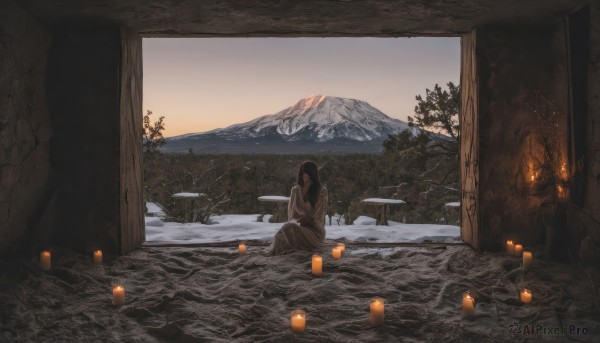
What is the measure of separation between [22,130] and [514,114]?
5.26 m

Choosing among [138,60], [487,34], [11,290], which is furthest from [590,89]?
[11,290]

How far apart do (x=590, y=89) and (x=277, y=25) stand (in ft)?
10.8

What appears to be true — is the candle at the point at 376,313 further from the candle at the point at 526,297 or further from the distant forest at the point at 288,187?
the distant forest at the point at 288,187

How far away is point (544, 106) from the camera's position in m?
4.81

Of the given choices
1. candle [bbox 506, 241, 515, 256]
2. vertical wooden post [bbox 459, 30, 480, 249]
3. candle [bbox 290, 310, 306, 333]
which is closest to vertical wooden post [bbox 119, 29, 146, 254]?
candle [bbox 290, 310, 306, 333]

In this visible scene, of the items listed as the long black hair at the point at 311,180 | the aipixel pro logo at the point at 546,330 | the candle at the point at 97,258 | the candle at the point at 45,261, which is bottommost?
the aipixel pro logo at the point at 546,330

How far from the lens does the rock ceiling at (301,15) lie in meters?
4.11

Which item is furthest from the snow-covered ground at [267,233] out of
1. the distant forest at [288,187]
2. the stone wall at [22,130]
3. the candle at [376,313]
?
the distant forest at [288,187]

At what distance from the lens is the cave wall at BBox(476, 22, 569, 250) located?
488 cm

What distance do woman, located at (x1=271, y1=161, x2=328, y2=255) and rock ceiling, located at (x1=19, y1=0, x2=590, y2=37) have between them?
5.54 feet

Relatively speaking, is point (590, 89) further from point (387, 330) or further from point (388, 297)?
point (387, 330)

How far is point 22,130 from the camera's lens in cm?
427

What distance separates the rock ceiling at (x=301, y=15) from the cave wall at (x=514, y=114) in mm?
261

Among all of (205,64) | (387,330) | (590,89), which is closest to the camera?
(387,330)
